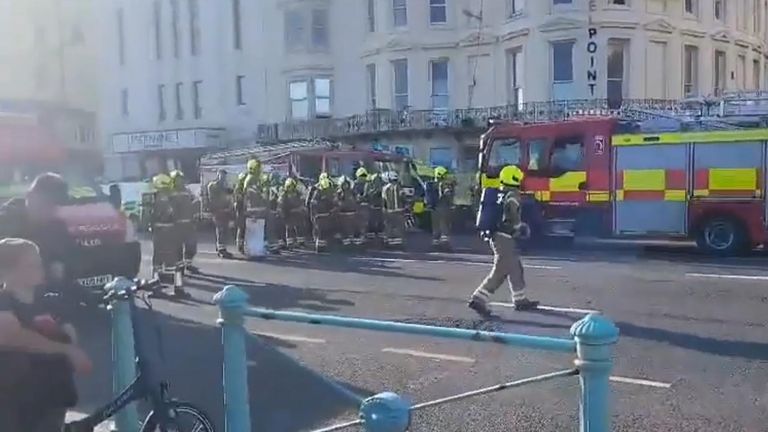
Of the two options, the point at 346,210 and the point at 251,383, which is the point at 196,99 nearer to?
the point at 346,210

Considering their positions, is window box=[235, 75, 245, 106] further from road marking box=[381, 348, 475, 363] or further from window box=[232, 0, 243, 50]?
road marking box=[381, 348, 475, 363]

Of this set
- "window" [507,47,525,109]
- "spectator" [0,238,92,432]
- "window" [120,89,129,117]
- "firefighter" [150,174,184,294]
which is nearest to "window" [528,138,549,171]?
"firefighter" [150,174,184,294]

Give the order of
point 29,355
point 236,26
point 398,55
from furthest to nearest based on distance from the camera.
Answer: point 236,26
point 398,55
point 29,355

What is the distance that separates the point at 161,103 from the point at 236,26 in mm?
6393

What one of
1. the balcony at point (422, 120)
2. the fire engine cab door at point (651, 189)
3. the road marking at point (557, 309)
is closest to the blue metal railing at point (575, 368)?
the road marking at point (557, 309)

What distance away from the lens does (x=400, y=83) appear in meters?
35.1

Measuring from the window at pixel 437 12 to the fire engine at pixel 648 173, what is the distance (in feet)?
53.3

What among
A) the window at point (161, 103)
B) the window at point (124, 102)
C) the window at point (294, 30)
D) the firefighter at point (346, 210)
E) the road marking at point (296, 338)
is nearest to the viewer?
the road marking at point (296, 338)

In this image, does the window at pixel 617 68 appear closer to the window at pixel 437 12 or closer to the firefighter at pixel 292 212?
the window at pixel 437 12

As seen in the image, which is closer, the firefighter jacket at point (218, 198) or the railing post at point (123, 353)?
the railing post at point (123, 353)

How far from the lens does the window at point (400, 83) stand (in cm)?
3481

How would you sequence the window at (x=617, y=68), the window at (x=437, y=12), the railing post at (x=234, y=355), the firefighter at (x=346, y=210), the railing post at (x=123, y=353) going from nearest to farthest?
the railing post at (x=234, y=355) → the railing post at (x=123, y=353) → the firefighter at (x=346, y=210) → the window at (x=617, y=68) → the window at (x=437, y=12)

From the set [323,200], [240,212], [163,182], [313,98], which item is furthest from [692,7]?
[163,182]

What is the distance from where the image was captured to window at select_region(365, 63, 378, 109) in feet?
118
